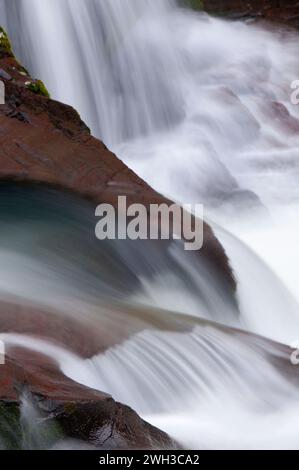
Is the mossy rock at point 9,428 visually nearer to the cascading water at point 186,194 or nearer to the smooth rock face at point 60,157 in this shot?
the cascading water at point 186,194

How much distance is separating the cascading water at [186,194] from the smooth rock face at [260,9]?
0.85 ft

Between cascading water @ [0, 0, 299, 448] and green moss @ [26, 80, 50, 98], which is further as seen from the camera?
green moss @ [26, 80, 50, 98]

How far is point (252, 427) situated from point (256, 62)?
7.71 m

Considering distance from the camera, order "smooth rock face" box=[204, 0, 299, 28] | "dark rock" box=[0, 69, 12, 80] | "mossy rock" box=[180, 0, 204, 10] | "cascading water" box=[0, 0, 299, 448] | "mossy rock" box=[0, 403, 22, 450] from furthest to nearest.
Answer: "smooth rock face" box=[204, 0, 299, 28]
"mossy rock" box=[180, 0, 204, 10]
"dark rock" box=[0, 69, 12, 80]
"cascading water" box=[0, 0, 299, 448]
"mossy rock" box=[0, 403, 22, 450]

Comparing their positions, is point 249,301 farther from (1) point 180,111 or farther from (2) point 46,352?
(1) point 180,111

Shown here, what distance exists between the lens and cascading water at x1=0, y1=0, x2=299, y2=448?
4.53 meters

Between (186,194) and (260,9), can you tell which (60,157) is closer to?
(186,194)

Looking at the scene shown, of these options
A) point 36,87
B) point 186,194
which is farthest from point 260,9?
point 36,87

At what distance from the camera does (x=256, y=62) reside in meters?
11.6

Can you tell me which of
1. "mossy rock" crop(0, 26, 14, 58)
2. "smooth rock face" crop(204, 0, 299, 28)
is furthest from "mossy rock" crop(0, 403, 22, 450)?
"smooth rock face" crop(204, 0, 299, 28)

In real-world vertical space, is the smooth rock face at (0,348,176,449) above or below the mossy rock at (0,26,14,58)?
below

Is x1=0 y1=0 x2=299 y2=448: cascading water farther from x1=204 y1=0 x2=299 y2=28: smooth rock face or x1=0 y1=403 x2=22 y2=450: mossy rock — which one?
x1=0 y1=403 x2=22 y2=450: mossy rock

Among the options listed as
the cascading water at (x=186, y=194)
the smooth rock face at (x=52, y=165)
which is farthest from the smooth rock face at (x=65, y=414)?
the cascading water at (x=186, y=194)

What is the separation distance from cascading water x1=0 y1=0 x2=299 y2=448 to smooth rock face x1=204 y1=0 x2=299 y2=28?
0.26 m
